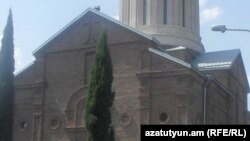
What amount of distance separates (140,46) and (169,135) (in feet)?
56.4

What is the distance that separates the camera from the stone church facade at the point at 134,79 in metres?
27.6

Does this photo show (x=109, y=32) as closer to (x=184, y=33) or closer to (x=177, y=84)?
(x=177, y=84)

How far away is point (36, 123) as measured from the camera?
30.8 meters

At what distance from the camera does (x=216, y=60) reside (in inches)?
1352

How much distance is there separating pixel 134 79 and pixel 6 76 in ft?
22.7

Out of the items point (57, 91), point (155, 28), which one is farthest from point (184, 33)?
point (57, 91)

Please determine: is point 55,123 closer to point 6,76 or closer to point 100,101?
point 6,76

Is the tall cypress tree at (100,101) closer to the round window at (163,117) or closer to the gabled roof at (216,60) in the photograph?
Result: the round window at (163,117)

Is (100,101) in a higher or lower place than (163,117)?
higher

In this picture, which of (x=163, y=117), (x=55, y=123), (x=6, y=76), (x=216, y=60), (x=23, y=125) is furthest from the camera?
(x=216, y=60)

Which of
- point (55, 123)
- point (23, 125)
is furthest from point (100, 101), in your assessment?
point (23, 125)

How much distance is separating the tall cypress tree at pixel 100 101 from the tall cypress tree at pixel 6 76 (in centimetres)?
581

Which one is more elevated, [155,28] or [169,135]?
[155,28]

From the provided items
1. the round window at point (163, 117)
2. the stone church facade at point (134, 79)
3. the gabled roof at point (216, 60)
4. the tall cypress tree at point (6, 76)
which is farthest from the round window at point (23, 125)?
the gabled roof at point (216, 60)
